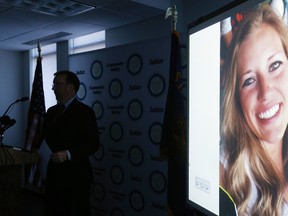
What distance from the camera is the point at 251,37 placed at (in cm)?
89

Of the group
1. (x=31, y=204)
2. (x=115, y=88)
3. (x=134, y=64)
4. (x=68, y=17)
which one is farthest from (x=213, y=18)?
(x=31, y=204)

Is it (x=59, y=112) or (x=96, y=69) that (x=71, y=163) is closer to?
(x=59, y=112)

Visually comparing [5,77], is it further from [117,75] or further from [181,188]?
[181,188]

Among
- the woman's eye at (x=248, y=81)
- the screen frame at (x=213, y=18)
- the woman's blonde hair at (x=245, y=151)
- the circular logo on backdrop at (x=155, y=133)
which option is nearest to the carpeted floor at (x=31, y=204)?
the circular logo on backdrop at (x=155, y=133)

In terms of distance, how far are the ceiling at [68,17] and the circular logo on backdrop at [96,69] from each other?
1.75ft

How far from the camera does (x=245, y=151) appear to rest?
35.2 inches

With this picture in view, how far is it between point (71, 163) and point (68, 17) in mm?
1770

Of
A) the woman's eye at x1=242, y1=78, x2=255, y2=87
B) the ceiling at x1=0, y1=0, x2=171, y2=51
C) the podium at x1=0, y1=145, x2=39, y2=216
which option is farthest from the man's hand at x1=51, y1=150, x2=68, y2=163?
the woman's eye at x1=242, y1=78, x2=255, y2=87

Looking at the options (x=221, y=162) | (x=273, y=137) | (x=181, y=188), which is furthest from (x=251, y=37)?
(x=181, y=188)

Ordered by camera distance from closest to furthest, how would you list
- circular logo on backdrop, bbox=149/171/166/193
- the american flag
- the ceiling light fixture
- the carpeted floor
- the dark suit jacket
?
the dark suit jacket
circular logo on backdrop, bbox=149/171/166/193
the ceiling light fixture
the american flag
the carpeted floor

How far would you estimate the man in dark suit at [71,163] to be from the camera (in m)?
2.54

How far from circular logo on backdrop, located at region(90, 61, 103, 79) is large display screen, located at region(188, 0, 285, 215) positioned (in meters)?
2.10

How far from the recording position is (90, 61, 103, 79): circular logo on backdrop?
3.31 meters

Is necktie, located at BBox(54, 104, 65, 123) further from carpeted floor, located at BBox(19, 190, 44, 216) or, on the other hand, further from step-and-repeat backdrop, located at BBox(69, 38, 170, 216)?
carpeted floor, located at BBox(19, 190, 44, 216)
